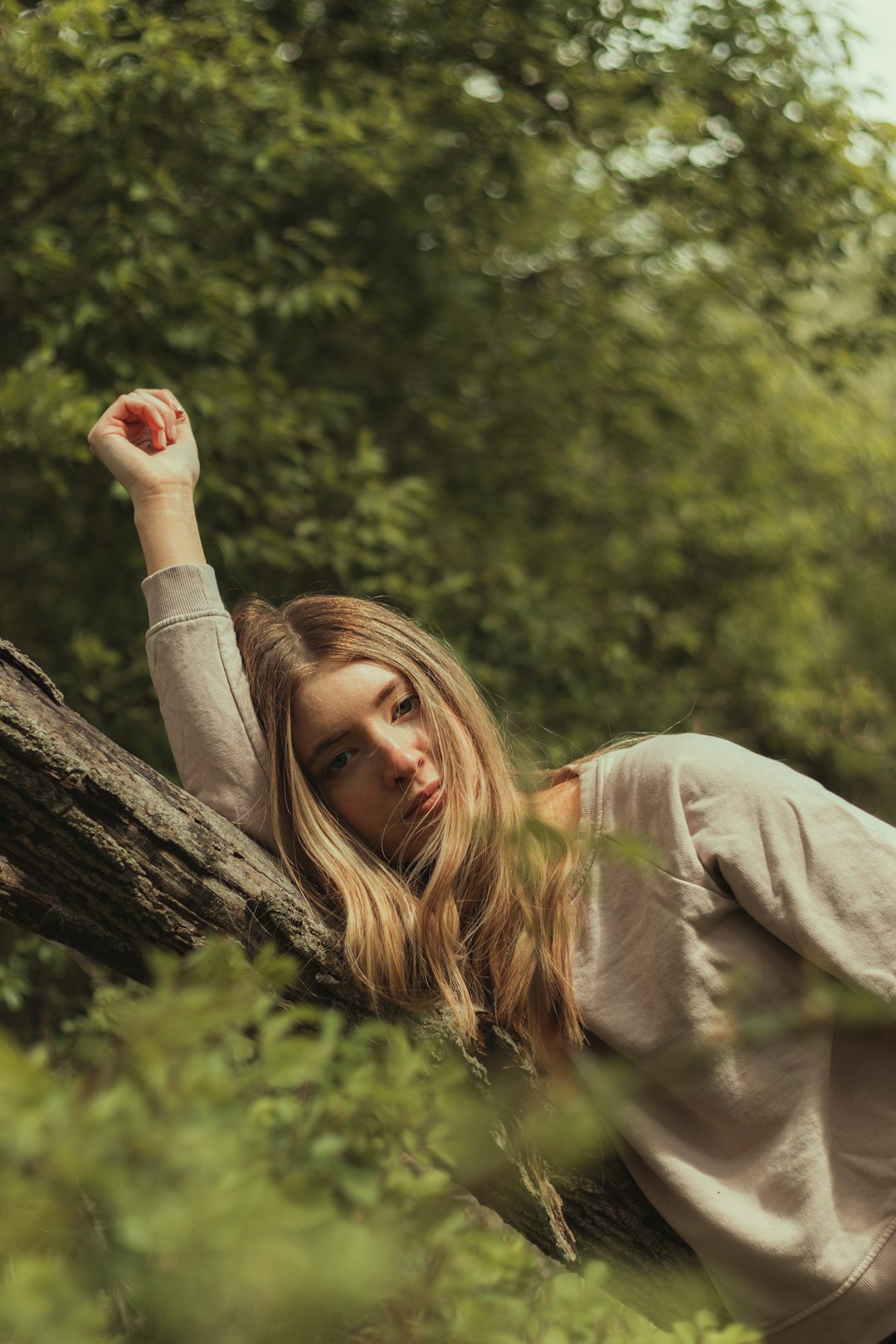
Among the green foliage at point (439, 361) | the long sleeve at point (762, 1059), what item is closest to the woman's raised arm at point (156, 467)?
the green foliage at point (439, 361)

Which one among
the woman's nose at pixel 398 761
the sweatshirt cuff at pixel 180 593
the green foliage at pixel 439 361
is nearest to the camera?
the woman's nose at pixel 398 761

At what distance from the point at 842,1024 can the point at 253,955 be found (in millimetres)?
973

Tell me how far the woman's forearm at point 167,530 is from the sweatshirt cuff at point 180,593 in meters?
0.03

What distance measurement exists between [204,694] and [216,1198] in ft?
5.13

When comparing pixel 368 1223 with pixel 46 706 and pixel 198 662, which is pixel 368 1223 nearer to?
pixel 46 706

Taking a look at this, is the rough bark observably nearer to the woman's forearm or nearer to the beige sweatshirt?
the beige sweatshirt

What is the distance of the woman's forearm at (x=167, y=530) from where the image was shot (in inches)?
90.0

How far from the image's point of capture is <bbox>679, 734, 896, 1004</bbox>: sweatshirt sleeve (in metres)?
1.82

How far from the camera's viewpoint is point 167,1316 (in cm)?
77

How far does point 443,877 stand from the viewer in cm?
201

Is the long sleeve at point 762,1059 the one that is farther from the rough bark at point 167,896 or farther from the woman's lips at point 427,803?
the woman's lips at point 427,803

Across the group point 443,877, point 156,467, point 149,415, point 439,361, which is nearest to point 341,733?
point 443,877

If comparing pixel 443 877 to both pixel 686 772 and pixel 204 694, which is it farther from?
pixel 204 694

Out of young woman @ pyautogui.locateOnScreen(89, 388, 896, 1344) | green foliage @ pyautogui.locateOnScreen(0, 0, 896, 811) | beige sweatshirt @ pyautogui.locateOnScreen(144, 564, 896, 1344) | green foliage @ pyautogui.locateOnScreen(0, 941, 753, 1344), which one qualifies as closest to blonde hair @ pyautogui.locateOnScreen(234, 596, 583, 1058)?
young woman @ pyautogui.locateOnScreen(89, 388, 896, 1344)
